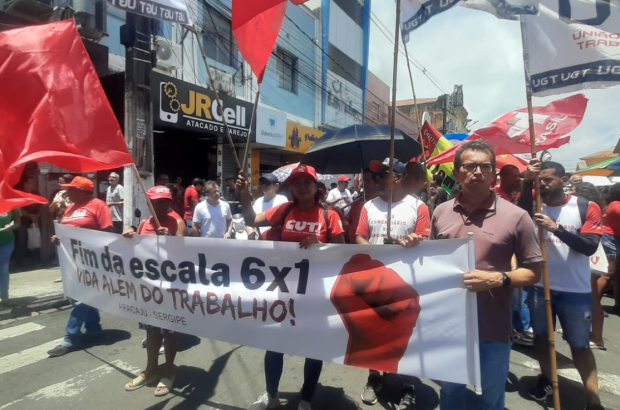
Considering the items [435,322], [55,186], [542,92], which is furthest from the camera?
[55,186]

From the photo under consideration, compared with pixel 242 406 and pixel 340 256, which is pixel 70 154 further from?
pixel 242 406

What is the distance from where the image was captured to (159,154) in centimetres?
1225

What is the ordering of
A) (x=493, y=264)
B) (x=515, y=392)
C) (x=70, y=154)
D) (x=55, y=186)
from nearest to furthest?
1. (x=493, y=264)
2. (x=70, y=154)
3. (x=515, y=392)
4. (x=55, y=186)

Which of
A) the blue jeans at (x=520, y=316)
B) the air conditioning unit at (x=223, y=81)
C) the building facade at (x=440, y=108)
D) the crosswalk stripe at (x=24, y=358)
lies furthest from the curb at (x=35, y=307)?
the building facade at (x=440, y=108)

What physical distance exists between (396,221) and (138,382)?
101 inches

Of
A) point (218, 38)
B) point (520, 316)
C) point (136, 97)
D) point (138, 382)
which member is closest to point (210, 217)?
point (136, 97)

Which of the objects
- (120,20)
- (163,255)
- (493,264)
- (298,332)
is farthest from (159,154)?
(493,264)

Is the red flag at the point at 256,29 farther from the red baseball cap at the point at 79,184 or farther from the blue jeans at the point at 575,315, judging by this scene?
the blue jeans at the point at 575,315

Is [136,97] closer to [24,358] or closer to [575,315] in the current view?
[24,358]

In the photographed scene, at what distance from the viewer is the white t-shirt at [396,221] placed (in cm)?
317

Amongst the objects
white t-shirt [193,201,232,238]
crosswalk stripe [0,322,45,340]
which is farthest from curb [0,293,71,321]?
white t-shirt [193,201,232,238]

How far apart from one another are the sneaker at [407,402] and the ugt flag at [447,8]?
106 inches

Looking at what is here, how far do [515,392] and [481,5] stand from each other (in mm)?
3107

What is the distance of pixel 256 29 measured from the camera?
3.10 m
